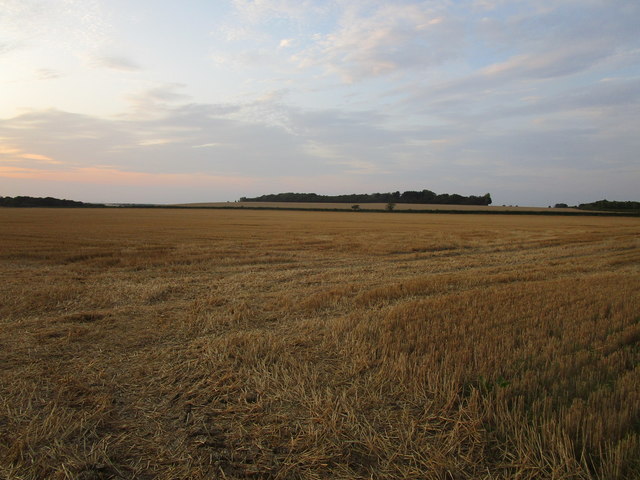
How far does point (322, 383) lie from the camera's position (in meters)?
4.75

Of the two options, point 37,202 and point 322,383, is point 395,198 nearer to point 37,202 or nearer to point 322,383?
point 37,202

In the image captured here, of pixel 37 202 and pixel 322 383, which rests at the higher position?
pixel 37 202

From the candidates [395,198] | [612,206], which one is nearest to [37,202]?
[395,198]

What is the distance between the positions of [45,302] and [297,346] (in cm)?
655

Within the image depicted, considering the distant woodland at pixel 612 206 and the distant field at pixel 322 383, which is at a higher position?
the distant woodland at pixel 612 206

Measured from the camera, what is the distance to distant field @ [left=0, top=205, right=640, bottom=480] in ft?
10.8

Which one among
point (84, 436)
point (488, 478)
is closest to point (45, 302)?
point (84, 436)

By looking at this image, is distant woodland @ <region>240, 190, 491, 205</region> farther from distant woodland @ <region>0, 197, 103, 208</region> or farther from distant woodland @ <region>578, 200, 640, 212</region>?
distant woodland @ <region>0, 197, 103, 208</region>

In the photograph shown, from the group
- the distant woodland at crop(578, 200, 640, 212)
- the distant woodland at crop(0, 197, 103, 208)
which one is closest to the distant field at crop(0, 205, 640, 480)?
the distant woodland at crop(578, 200, 640, 212)

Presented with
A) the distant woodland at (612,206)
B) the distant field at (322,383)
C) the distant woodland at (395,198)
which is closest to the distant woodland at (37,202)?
the distant woodland at (395,198)

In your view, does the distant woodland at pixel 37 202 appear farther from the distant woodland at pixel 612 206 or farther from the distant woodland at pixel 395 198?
the distant woodland at pixel 612 206

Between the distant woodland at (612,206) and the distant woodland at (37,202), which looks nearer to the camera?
the distant woodland at (612,206)

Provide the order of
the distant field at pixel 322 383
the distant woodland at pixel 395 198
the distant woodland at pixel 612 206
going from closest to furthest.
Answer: the distant field at pixel 322 383, the distant woodland at pixel 612 206, the distant woodland at pixel 395 198

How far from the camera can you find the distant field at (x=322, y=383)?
3297 mm
